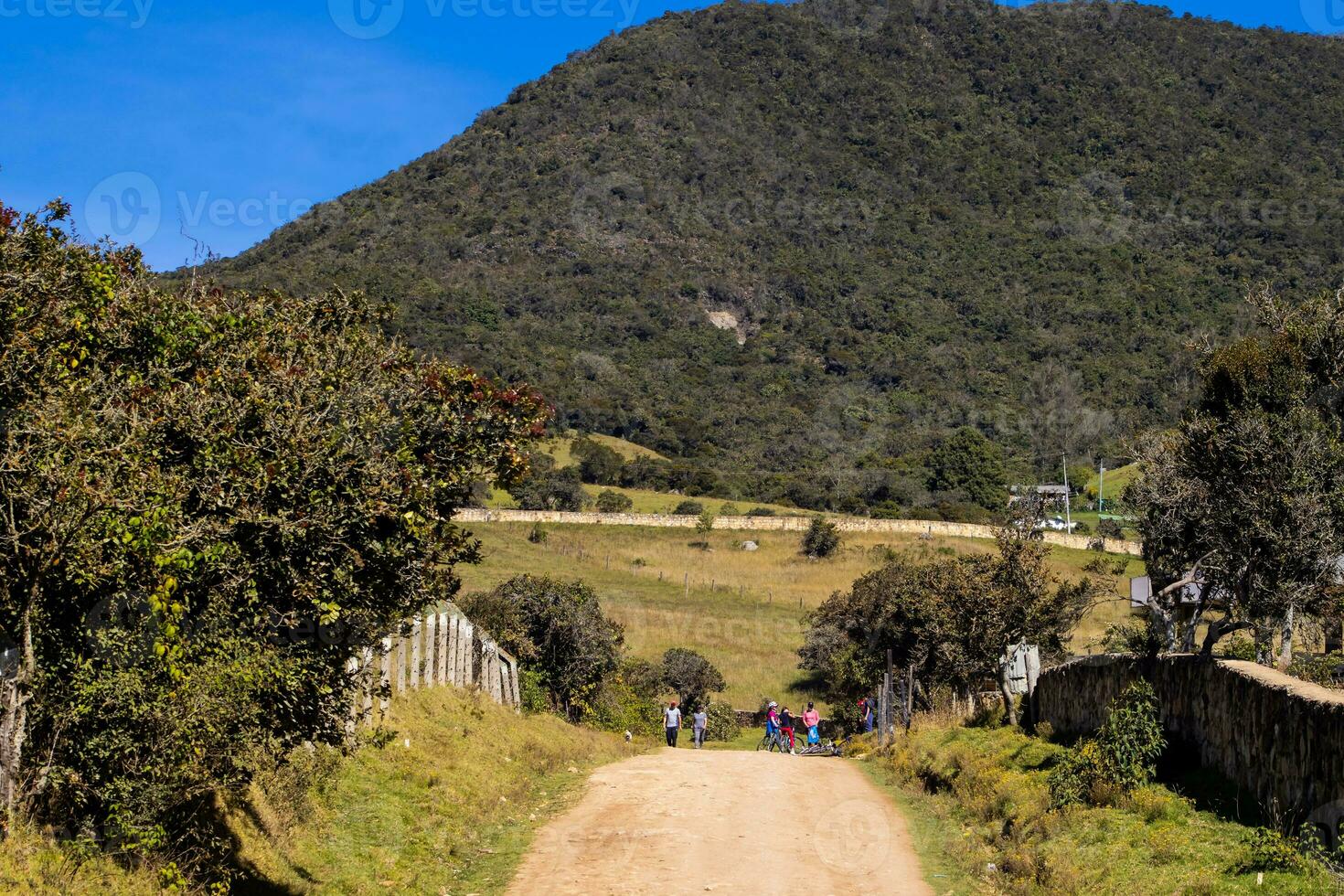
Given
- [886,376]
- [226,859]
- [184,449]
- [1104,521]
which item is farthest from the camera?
[886,376]

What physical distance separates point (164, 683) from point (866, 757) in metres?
19.6

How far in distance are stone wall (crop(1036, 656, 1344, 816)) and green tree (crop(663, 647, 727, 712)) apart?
22.8m

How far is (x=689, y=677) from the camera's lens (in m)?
41.0

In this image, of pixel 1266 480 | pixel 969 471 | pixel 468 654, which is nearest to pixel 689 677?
pixel 468 654

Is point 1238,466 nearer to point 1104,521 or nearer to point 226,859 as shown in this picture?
point 226,859

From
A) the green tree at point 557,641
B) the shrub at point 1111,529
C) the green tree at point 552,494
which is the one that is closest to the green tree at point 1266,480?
the green tree at point 557,641

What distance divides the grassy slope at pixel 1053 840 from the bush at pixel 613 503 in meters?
70.4

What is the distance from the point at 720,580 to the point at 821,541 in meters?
8.97

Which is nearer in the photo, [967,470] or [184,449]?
[184,449]

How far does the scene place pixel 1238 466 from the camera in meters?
19.6

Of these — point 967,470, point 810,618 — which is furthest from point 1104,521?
point 810,618

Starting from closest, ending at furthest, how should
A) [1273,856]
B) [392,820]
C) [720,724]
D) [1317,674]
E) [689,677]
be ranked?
[1273,856], [392,820], [1317,674], [720,724], [689,677]

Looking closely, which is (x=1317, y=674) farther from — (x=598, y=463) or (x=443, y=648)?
(x=598, y=463)

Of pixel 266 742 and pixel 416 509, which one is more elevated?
pixel 416 509
